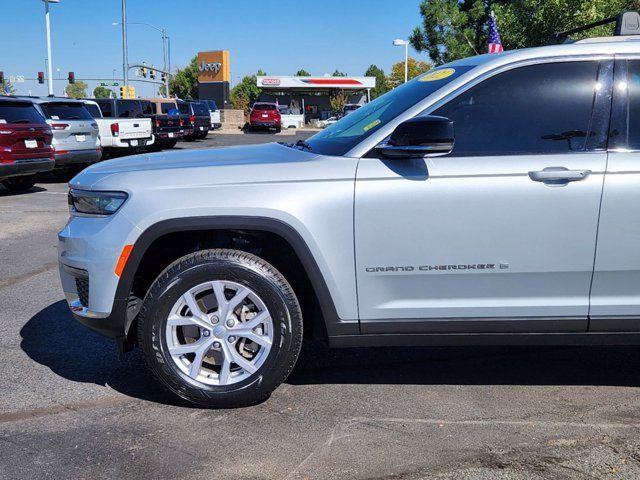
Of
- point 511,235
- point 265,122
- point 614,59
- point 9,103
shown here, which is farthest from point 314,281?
point 265,122

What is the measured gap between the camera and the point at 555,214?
3.51 meters

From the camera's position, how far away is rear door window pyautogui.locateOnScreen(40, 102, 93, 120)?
15.2m

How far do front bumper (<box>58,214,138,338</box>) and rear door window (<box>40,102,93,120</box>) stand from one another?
1258cm

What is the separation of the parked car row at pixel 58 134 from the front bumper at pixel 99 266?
9658 mm

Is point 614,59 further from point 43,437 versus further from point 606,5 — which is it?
point 606,5

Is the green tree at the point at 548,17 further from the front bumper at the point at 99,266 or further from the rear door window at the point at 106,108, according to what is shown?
the rear door window at the point at 106,108

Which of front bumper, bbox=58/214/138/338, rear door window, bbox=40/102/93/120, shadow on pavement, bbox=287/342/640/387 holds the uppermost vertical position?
rear door window, bbox=40/102/93/120

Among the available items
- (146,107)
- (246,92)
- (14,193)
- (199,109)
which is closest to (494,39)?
(14,193)

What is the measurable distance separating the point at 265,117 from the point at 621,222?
138 feet

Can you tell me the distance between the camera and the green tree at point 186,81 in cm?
9212

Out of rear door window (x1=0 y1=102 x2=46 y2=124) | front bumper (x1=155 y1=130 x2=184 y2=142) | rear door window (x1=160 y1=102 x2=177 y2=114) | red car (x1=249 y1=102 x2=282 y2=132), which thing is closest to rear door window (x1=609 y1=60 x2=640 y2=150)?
rear door window (x1=0 y1=102 x2=46 y2=124)

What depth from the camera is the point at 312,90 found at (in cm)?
7456

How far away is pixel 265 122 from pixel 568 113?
41917mm

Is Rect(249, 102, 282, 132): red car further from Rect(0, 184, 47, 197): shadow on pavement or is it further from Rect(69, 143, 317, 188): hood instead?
Rect(69, 143, 317, 188): hood
